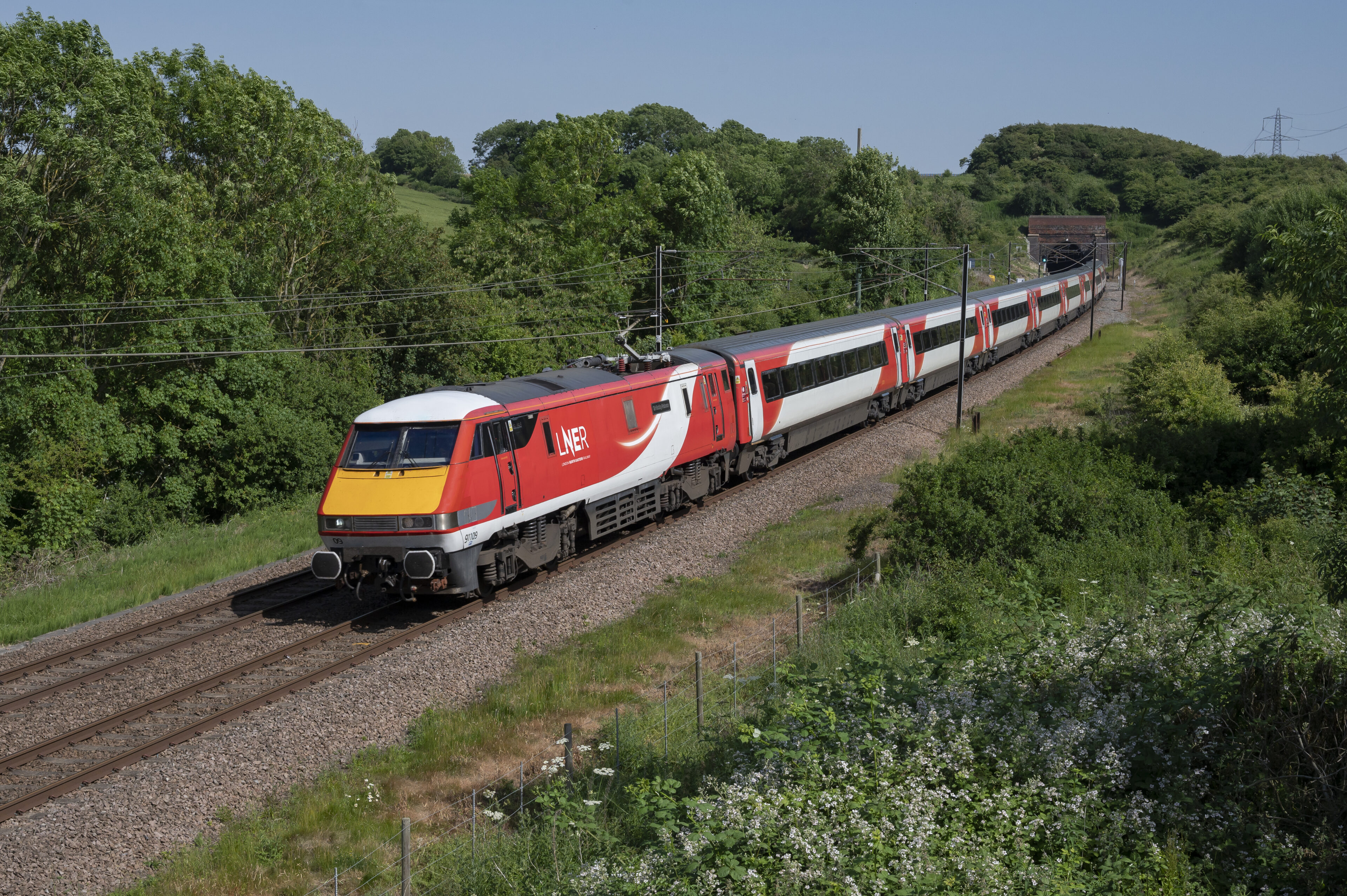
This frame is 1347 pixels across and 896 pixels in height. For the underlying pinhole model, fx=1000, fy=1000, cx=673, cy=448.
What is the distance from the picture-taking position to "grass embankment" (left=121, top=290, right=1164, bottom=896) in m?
8.48

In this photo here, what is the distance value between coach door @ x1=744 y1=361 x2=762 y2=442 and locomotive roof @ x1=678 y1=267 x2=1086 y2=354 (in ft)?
1.53

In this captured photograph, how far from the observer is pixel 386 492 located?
Answer: 45.8 feet

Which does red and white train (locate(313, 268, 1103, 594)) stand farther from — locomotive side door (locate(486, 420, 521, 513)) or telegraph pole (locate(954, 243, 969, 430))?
telegraph pole (locate(954, 243, 969, 430))

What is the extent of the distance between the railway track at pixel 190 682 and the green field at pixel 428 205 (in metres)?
58.5

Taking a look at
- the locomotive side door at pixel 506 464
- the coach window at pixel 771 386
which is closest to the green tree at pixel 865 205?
the coach window at pixel 771 386

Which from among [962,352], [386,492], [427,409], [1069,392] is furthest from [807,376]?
[1069,392]

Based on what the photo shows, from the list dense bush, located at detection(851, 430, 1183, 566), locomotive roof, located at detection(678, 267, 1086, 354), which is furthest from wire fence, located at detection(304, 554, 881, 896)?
locomotive roof, located at detection(678, 267, 1086, 354)

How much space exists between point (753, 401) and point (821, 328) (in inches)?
239

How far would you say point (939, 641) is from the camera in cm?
1160

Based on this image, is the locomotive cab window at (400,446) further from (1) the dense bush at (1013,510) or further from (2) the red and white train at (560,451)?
(1) the dense bush at (1013,510)

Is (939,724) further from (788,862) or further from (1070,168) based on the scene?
(1070,168)

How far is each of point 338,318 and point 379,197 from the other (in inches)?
197

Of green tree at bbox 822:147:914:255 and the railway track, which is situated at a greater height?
green tree at bbox 822:147:914:255

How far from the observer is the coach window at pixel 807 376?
24328 mm
